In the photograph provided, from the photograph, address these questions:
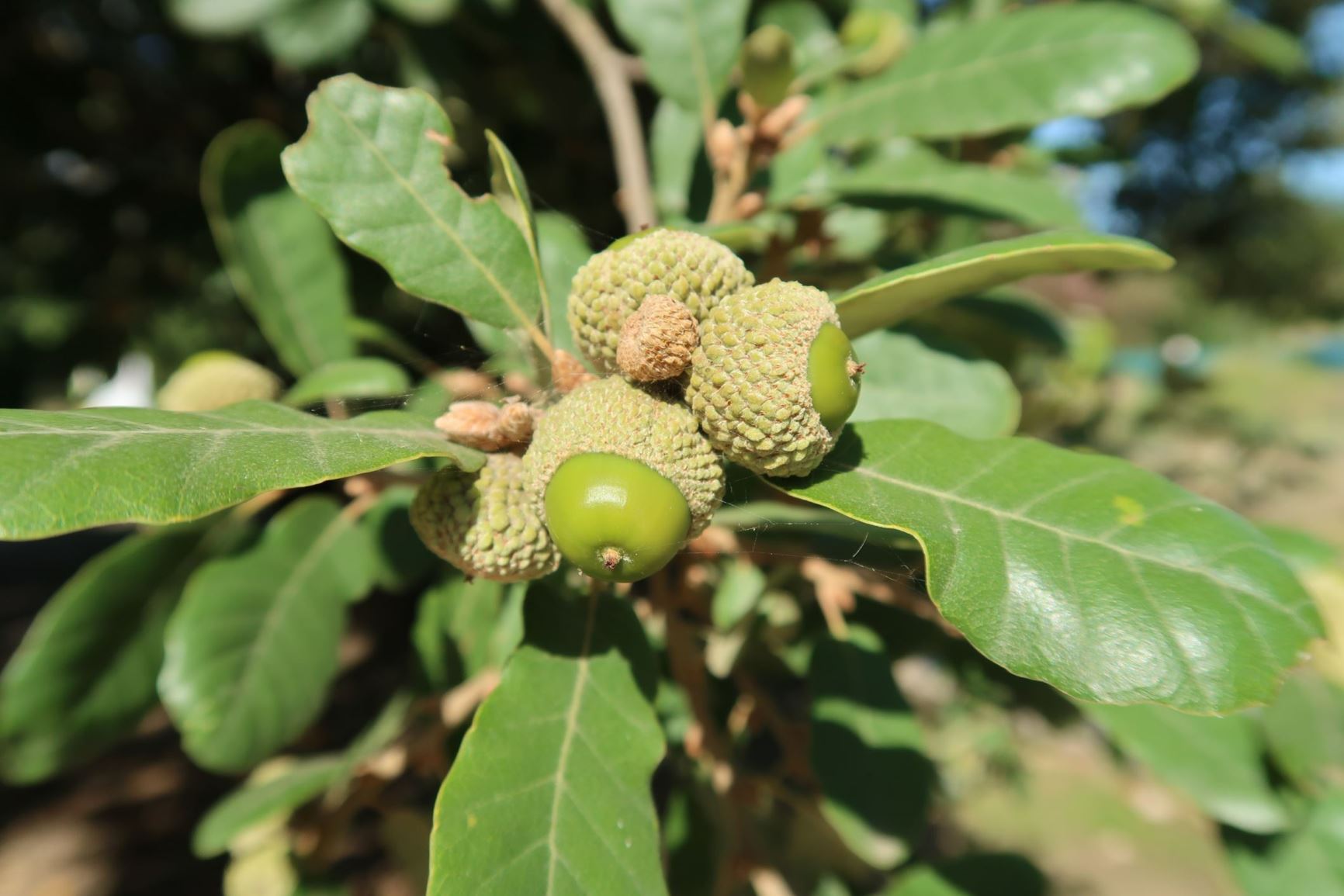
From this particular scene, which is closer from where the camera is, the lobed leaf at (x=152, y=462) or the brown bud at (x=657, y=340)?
the lobed leaf at (x=152, y=462)

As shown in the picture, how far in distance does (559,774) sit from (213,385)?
1.08m

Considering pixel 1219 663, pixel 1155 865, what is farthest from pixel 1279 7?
pixel 1219 663

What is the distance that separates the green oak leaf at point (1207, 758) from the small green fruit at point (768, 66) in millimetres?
1124

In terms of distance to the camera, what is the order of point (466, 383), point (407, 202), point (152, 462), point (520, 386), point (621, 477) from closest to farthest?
point (152, 462) < point (621, 477) < point (407, 202) < point (520, 386) < point (466, 383)

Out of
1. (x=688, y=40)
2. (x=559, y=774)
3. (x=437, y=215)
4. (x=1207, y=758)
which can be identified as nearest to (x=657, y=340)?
(x=437, y=215)

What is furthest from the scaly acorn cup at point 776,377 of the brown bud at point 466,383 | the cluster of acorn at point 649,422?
the brown bud at point 466,383

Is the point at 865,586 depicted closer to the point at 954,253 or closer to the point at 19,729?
the point at 954,253

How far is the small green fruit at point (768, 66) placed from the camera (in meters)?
1.19

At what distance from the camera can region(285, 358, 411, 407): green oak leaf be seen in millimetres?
1238

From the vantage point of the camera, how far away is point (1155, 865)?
374 centimetres

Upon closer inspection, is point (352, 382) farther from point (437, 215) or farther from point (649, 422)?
point (649, 422)

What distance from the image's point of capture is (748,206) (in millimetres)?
1298

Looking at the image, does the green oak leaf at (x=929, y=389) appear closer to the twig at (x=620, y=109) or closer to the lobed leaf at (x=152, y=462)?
the twig at (x=620, y=109)

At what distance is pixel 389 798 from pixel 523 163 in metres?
2.09
